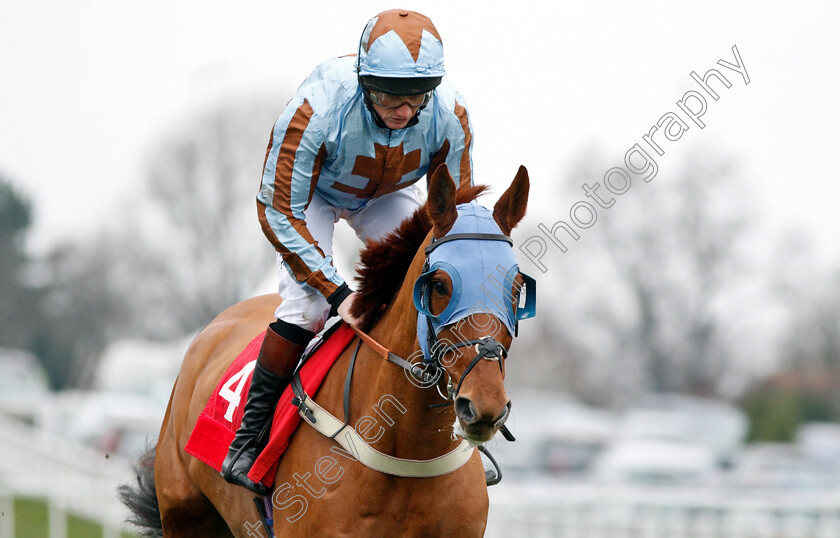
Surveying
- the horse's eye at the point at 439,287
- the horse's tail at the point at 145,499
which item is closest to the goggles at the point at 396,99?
the horse's eye at the point at 439,287

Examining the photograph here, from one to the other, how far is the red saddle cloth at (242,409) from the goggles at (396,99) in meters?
0.91

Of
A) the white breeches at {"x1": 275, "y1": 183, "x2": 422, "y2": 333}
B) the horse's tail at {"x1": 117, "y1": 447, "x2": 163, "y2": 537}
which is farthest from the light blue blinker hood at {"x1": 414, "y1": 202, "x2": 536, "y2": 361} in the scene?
the horse's tail at {"x1": 117, "y1": 447, "x2": 163, "y2": 537}

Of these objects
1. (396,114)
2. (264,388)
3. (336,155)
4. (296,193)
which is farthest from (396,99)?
(264,388)

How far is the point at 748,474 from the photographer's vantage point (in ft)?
58.2

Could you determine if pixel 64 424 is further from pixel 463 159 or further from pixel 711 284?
pixel 463 159

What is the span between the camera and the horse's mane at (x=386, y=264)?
375 centimetres

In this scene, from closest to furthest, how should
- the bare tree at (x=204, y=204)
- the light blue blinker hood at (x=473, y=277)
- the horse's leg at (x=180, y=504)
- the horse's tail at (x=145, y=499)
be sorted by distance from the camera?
the light blue blinker hood at (x=473, y=277) < the horse's leg at (x=180, y=504) < the horse's tail at (x=145, y=499) < the bare tree at (x=204, y=204)

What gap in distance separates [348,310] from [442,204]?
26.8 inches

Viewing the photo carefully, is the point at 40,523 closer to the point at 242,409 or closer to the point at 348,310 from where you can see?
the point at 242,409

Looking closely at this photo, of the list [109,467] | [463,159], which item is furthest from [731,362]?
[463,159]

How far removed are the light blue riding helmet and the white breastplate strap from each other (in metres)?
1.26

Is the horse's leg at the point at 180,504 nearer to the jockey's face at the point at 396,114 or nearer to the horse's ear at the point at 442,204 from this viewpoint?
the jockey's face at the point at 396,114

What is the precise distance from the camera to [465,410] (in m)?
3.06

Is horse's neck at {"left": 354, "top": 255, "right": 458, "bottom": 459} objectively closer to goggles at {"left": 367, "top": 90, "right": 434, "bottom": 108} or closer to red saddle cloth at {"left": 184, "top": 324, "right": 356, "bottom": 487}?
red saddle cloth at {"left": 184, "top": 324, "right": 356, "bottom": 487}
